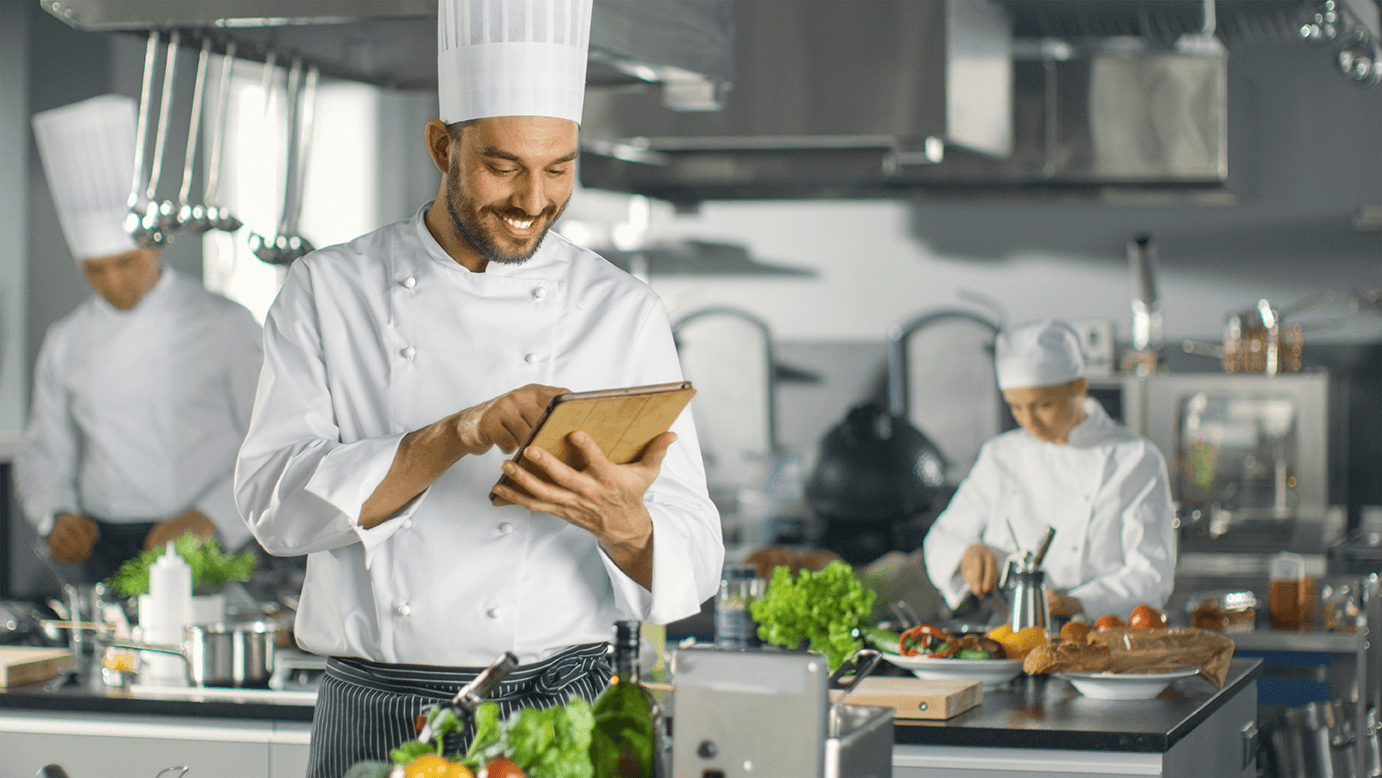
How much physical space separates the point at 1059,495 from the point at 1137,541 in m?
0.28

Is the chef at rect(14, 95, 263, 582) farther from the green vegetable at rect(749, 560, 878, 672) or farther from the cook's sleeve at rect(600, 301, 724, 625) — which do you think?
the cook's sleeve at rect(600, 301, 724, 625)

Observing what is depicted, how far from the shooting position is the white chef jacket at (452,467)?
169cm

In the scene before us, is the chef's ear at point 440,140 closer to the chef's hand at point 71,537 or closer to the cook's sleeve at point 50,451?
the chef's hand at point 71,537

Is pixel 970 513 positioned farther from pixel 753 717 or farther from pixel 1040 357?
pixel 753 717

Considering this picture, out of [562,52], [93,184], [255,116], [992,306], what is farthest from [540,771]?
[255,116]

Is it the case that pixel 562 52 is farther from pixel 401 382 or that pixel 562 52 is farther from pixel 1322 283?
pixel 1322 283

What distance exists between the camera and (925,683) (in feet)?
7.68

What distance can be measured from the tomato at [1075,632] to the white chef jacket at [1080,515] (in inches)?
25.8

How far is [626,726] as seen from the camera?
53.2 inches

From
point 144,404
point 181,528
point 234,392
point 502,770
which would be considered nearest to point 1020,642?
point 502,770

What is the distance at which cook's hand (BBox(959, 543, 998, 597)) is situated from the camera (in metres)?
3.33

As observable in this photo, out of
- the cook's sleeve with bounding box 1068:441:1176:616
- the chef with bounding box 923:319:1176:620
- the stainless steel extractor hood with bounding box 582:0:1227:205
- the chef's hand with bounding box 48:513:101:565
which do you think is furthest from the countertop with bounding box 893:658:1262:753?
the chef's hand with bounding box 48:513:101:565

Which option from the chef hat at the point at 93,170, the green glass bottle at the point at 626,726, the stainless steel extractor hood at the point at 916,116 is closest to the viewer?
the green glass bottle at the point at 626,726

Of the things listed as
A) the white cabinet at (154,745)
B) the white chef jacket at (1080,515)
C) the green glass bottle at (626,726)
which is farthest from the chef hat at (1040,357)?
the green glass bottle at (626,726)
